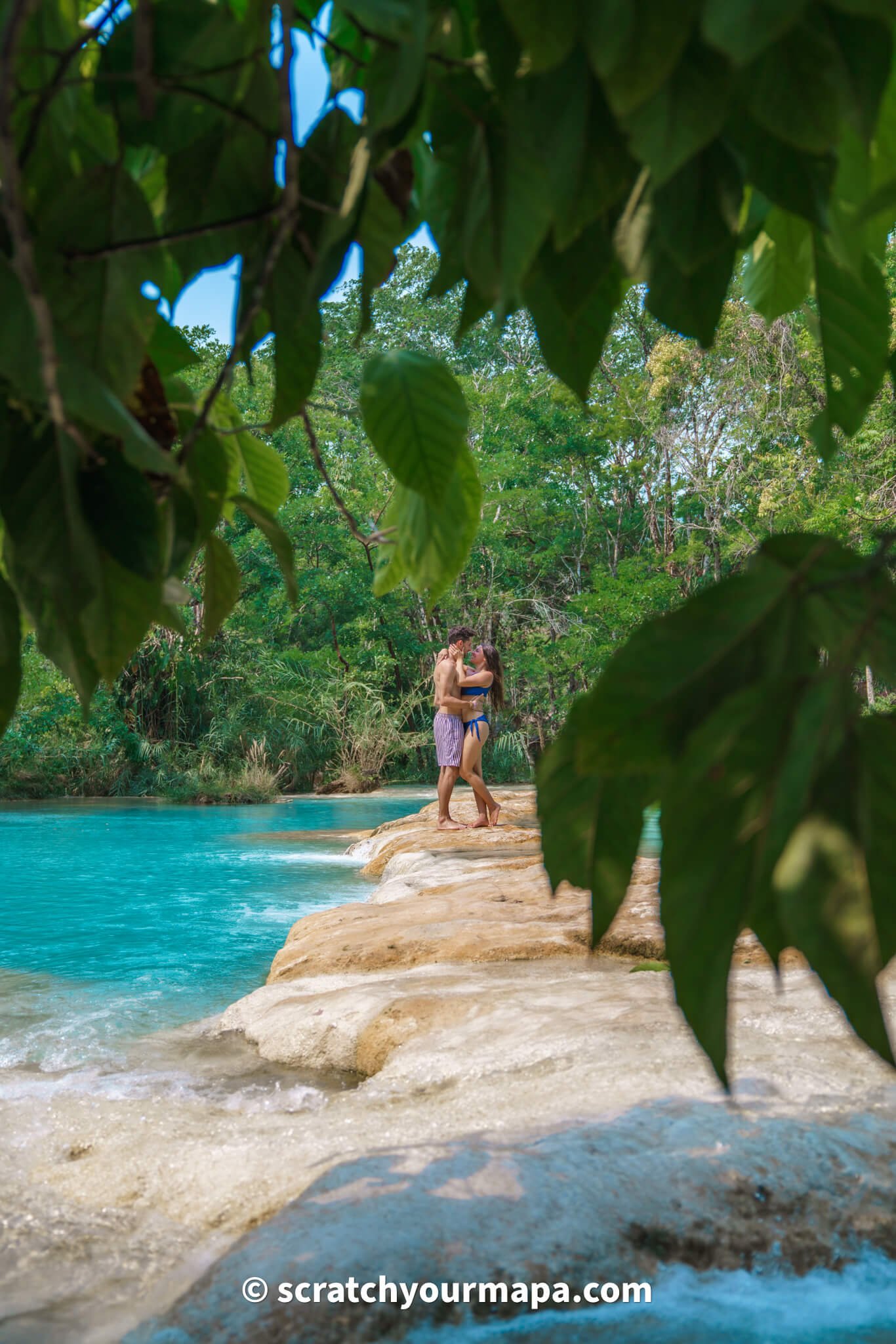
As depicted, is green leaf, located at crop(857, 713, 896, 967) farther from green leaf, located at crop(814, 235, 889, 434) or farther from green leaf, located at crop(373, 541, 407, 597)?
green leaf, located at crop(373, 541, 407, 597)

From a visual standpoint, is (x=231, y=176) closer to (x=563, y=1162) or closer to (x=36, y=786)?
(x=563, y=1162)

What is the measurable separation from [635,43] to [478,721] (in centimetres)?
814

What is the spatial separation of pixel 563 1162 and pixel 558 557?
20.8 m

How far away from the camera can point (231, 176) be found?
50 cm

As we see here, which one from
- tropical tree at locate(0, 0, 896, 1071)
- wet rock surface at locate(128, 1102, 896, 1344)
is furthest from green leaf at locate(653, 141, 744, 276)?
wet rock surface at locate(128, 1102, 896, 1344)

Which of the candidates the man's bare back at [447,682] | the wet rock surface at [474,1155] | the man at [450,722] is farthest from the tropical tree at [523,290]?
the man's bare back at [447,682]

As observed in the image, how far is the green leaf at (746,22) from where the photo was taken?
27 centimetres

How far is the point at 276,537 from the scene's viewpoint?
63cm

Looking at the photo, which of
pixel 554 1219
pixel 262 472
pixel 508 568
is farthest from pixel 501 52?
pixel 508 568

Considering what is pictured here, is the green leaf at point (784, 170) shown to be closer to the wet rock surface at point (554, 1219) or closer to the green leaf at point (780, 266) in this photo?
the green leaf at point (780, 266)

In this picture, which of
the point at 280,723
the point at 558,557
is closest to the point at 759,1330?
the point at 280,723

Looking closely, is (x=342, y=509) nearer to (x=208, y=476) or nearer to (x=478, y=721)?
(x=208, y=476)

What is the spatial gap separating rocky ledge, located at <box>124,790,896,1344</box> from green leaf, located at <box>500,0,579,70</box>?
0.95m

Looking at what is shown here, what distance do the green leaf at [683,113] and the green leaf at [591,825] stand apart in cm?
20
